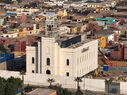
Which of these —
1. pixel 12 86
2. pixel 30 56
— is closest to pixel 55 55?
pixel 30 56

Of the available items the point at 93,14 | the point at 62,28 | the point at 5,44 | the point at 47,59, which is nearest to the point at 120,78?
the point at 47,59

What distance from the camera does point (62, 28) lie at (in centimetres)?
5994

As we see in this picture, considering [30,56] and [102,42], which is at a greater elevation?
[30,56]

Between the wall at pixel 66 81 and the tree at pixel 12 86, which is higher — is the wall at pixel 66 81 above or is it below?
below

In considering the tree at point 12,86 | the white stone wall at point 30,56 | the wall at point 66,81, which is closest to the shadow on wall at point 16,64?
the white stone wall at point 30,56

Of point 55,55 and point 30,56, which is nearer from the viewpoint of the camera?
point 55,55

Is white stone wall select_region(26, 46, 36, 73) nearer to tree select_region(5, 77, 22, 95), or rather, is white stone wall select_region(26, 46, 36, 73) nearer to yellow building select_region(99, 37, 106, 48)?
tree select_region(5, 77, 22, 95)

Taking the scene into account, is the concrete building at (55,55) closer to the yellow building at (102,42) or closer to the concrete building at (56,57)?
the concrete building at (56,57)

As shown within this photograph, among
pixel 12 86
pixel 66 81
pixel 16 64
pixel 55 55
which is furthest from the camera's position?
pixel 16 64

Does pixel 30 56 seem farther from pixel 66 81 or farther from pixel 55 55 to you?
pixel 66 81

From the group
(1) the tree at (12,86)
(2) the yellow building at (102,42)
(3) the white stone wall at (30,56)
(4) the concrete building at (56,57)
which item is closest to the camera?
(1) the tree at (12,86)

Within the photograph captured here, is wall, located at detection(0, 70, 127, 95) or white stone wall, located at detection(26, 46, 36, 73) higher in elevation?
white stone wall, located at detection(26, 46, 36, 73)

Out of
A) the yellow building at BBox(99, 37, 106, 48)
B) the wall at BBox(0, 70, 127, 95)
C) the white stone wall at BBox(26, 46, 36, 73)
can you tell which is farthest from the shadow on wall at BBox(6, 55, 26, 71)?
the yellow building at BBox(99, 37, 106, 48)

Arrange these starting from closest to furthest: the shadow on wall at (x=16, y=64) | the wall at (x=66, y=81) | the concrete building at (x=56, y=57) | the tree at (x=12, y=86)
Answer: the tree at (x=12, y=86), the wall at (x=66, y=81), the concrete building at (x=56, y=57), the shadow on wall at (x=16, y=64)
